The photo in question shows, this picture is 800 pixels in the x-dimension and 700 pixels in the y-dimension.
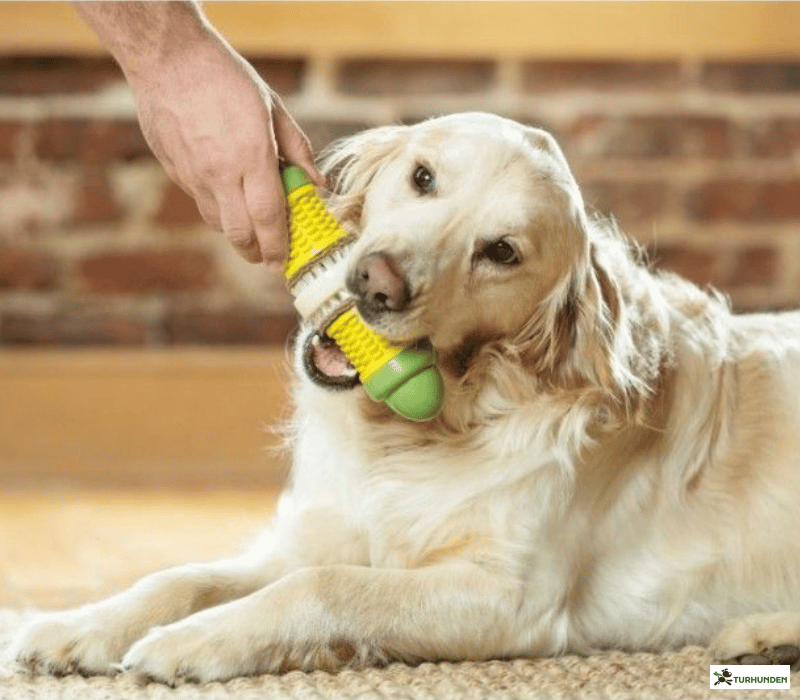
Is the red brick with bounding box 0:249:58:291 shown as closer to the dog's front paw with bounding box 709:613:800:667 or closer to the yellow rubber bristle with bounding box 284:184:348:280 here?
the yellow rubber bristle with bounding box 284:184:348:280

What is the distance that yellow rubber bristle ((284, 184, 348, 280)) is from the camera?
2.06 metres

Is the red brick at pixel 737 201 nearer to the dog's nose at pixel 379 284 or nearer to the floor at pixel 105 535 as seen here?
the floor at pixel 105 535

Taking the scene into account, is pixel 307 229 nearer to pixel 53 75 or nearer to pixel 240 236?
pixel 240 236

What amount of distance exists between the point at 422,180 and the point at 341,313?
0.68 feet

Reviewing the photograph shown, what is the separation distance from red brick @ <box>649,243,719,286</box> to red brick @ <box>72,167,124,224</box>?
1367 mm

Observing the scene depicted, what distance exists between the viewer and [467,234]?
6.46ft

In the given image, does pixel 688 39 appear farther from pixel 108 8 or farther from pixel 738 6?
pixel 108 8

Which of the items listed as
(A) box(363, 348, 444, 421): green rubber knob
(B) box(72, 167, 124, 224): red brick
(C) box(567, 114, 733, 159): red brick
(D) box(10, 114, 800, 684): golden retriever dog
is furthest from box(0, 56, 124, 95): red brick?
(A) box(363, 348, 444, 421): green rubber knob

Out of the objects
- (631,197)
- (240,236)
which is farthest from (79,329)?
(240,236)

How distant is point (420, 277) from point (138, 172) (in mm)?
2112

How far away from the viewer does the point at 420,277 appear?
1916mm

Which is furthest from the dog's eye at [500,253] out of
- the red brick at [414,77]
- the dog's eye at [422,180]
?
the red brick at [414,77]

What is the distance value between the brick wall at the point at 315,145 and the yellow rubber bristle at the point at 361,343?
1884 mm

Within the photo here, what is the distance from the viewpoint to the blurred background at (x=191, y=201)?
3.81 m
